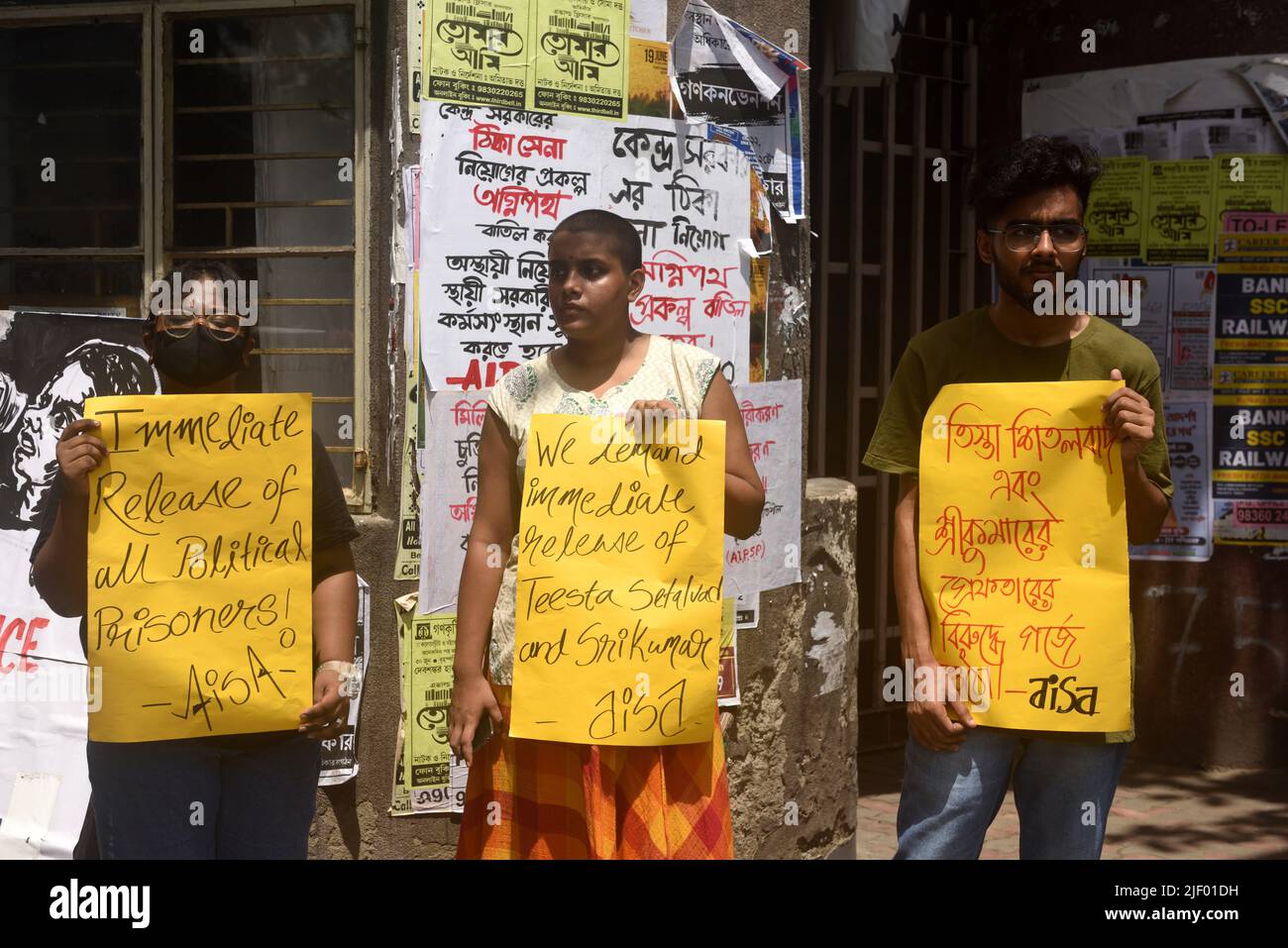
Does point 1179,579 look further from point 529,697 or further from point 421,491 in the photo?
point 529,697

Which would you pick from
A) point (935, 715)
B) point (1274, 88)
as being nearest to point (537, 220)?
point (935, 715)

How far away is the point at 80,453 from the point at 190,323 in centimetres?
34

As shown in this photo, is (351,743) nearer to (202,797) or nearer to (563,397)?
(202,797)

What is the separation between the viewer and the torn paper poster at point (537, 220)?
425 cm

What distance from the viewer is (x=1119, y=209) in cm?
657

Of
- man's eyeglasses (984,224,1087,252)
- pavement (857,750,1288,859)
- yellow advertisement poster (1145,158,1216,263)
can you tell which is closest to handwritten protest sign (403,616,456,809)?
pavement (857,750,1288,859)

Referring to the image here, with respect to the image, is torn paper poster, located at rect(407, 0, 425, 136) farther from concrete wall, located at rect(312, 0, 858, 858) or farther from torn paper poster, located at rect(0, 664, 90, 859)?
torn paper poster, located at rect(0, 664, 90, 859)

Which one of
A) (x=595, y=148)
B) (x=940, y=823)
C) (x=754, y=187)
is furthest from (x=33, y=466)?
(x=940, y=823)

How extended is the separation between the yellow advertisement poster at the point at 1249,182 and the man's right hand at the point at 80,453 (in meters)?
5.21

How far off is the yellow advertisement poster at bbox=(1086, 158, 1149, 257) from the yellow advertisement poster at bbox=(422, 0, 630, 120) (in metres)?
2.94

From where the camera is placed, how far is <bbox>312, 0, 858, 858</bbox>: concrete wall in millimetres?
4301

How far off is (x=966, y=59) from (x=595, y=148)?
122 inches

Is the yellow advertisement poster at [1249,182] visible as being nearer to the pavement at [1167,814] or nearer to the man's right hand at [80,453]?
the pavement at [1167,814]

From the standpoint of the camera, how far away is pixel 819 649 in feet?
16.6
